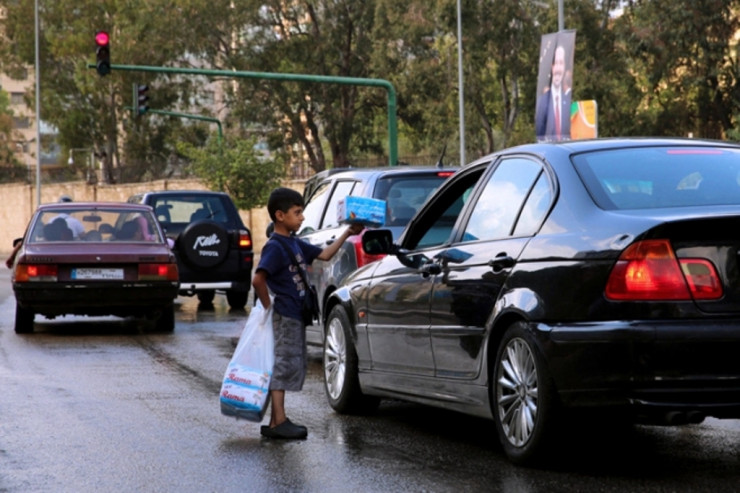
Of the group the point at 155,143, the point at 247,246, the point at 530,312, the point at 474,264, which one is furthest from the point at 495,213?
the point at 155,143

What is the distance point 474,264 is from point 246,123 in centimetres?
5694

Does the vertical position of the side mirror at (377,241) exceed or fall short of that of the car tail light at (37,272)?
it exceeds it

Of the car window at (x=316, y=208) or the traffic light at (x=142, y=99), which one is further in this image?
the traffic light at (x=142, y=99)

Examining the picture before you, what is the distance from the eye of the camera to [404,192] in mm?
12062

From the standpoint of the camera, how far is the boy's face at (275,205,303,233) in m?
8.49

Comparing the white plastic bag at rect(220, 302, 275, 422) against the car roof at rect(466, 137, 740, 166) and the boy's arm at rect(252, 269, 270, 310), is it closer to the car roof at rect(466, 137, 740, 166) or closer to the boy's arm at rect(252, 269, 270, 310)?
the boy's arm at rect(252, 269, 270, 310)

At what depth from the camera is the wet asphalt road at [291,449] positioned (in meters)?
6.75

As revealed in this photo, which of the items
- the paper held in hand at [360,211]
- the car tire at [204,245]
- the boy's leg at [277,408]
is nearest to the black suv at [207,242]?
the car tire at [204,245]

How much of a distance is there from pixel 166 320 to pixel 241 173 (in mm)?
32099

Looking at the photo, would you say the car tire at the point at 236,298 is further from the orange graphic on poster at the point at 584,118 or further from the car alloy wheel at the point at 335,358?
the orange graphic on poster at the point at 584,118

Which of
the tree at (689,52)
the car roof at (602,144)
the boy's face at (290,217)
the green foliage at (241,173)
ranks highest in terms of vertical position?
the tree at (689,52)

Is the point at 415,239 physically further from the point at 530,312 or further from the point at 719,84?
the point at 719,84

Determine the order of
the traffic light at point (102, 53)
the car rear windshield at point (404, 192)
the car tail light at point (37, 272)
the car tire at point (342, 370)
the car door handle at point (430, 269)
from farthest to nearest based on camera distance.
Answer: the traffic light at point (102, 53) < the car tail light at point (37, 272) < the car rear windshield at point (404, 192) < the car tire at point (342, 370) < the car door handle at point (430, 269)

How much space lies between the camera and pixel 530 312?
674 centimetres
